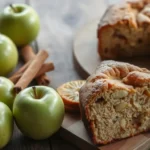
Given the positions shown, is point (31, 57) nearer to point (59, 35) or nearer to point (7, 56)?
point (7, 56)

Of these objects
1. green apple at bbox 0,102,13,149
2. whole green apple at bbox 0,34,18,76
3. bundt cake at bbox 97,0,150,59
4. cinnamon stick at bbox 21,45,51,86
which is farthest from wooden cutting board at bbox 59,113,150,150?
bundt cake at bbox 97,0,150,59

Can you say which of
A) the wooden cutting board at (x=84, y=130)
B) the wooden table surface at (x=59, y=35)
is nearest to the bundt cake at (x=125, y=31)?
the wooden cutting board at (x=84, y=130)

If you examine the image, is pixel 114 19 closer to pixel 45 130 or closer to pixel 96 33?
pixel 96 33

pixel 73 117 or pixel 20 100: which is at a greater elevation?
pixel 20 100

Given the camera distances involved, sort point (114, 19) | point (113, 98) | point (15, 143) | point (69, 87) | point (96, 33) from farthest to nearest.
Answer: point (96, 33) → point (114, 19) → point (69, 87) → point (15, 143) → point (113, 98)

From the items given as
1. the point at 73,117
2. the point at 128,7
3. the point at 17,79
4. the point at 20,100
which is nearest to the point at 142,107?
the point at 73,117

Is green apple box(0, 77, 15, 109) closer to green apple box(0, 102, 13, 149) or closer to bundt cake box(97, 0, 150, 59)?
green apple box(0, 102, 13, 149)

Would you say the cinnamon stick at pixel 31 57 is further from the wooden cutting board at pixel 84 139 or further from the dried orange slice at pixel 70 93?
the wooden cutting board at pixel 84 139

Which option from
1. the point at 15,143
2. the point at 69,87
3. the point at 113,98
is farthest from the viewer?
the point at 69,87
